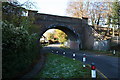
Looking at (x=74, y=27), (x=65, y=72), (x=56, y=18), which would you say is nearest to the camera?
(x=65, y=72)

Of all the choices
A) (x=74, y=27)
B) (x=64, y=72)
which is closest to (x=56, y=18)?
(x=74, y=27)

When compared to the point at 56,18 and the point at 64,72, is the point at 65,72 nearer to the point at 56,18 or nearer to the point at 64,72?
the point at 64,72

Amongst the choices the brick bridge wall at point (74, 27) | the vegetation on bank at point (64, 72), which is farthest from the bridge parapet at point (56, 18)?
the vegetation on bank at point (64, 72)

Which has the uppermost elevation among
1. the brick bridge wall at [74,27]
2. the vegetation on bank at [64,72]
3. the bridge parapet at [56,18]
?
the bridge parapet at [56,18]

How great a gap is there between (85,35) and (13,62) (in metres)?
19.0

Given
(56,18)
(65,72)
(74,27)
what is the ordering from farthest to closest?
(74,27)
(56,18)
(65,72)

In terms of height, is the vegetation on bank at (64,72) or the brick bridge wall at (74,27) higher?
the brick bridge wall at (74,27)

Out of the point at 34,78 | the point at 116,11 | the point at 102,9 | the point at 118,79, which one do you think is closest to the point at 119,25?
the point at 116,11

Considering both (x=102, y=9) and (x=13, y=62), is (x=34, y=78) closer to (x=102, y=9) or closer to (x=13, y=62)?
(x=13, y=62)

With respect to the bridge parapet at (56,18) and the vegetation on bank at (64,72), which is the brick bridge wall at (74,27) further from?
the vegetation on bank at (64,72)

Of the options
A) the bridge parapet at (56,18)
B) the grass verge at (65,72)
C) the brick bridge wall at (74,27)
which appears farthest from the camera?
the brick bridge wall at (74,27)

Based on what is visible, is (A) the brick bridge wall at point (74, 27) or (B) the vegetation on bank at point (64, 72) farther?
(A) the brick bridge wall at point (74, 27)

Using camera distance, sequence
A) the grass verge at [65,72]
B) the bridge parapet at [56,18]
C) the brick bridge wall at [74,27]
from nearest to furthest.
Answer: the grass verge at [65,72], the bridge parapet at [56,18], the brick bridge wall at [74,27]

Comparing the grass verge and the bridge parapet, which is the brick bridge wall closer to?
the bridge parapet
